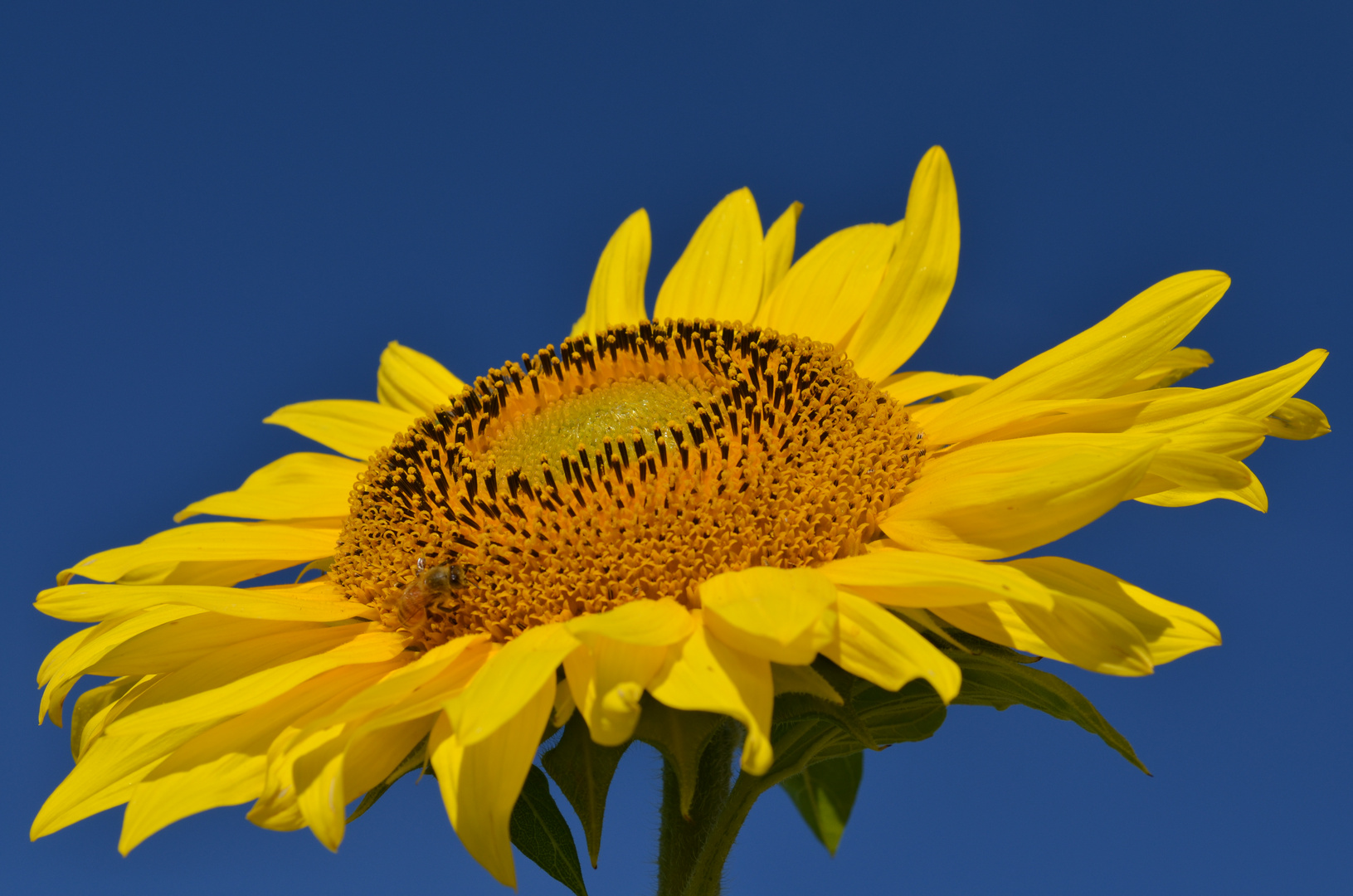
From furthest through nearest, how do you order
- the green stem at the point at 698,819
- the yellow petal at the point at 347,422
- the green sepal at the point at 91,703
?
the yellow petal at the point at 347,422
the green sepal at the point at 91,703
the green stem at the point at 698,819

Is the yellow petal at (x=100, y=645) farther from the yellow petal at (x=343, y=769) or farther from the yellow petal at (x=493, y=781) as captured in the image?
the yellow petal at (x=493, y=781)

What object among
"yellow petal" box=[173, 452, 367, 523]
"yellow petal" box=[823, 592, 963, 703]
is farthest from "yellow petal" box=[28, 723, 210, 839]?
"yellow petal" box=[823, 592, 963, 703]

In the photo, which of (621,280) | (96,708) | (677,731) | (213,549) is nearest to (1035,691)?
(677,731)

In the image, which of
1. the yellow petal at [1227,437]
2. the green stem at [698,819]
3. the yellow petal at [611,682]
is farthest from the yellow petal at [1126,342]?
the yellow petal at [611,682]

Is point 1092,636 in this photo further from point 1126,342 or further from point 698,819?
point 698,819

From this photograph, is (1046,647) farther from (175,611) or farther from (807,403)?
(175,611)
